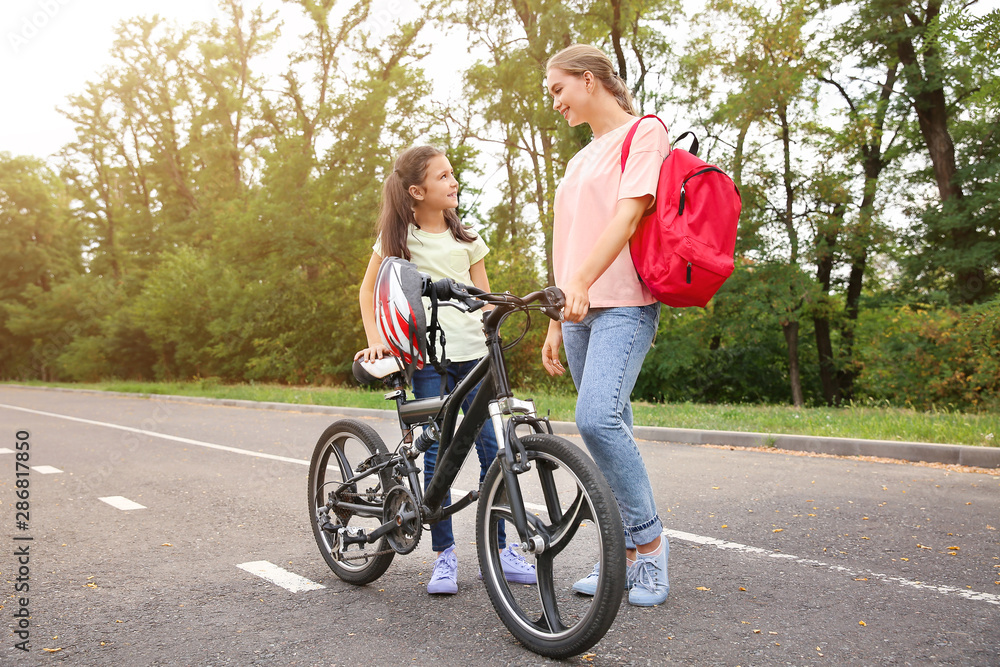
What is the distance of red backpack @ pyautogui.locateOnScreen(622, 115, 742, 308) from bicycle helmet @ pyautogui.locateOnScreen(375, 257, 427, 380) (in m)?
0.82

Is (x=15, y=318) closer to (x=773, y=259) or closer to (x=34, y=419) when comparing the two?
(x=34, y=419)

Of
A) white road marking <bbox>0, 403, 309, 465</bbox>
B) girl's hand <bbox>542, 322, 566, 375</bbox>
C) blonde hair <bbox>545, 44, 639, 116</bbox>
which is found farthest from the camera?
white road marking <bbox>0, 403, 309, 465</bbox>

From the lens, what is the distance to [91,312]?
38.7 m

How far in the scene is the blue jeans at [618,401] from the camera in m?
2.95

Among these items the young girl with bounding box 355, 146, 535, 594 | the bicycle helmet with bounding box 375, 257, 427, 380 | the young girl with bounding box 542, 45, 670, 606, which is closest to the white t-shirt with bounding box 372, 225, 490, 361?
the young girl with bounding box 355, 146, 535, 594

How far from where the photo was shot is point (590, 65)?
3098mm

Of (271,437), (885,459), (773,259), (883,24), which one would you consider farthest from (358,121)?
(885,459)

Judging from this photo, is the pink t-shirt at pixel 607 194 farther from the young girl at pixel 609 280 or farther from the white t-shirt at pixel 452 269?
the white t-shirt at pixel 452 269

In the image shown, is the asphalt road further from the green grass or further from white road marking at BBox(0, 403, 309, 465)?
the green grass

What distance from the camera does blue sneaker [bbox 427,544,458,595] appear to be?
337cm

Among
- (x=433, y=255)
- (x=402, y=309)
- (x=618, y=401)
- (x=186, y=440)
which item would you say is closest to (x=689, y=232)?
(x=618, y=401)

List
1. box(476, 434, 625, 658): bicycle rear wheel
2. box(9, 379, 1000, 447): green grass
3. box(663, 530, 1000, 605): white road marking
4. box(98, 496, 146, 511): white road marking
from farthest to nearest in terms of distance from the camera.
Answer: box(9, 379, 1000, 447): green grass → box(98, 496, 146, 511): white road marking → box(663, 530, 1000, 605): white road marking → box(476, 434, 625, 658): bicycle rear wheel

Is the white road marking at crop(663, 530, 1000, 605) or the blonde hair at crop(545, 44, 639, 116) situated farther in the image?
the white road marking at crop(663, 530, 1000, 605)

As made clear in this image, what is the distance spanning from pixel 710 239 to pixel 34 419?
1347 cm
